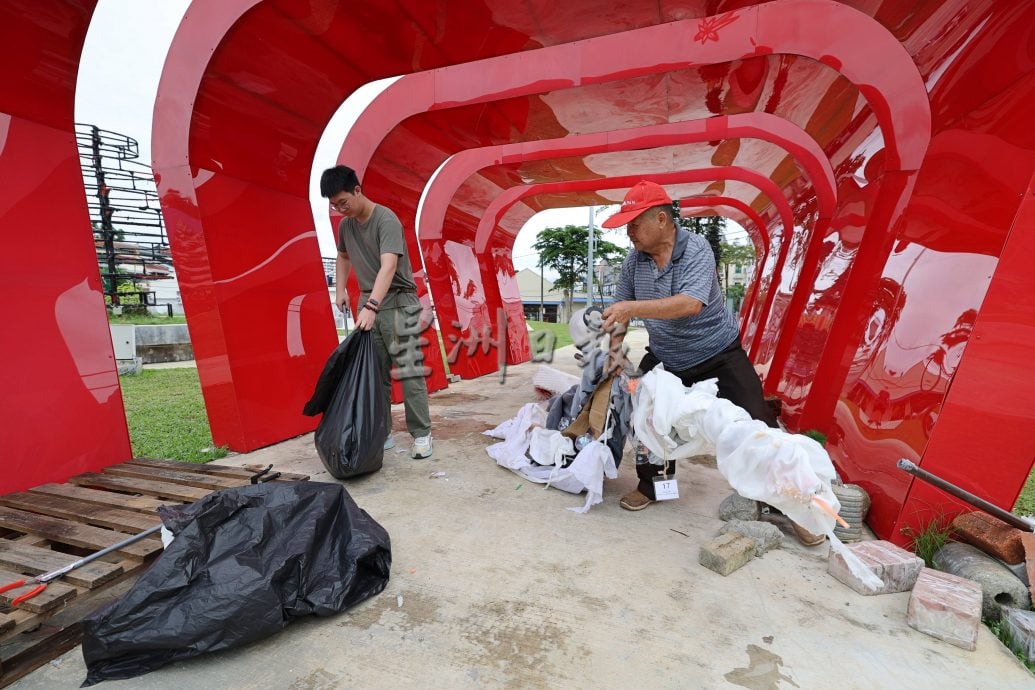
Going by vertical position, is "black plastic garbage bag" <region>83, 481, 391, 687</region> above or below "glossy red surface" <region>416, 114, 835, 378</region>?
below

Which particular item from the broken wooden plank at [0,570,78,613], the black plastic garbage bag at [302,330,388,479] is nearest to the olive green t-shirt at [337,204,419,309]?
the black plastic garbage bag at [302,330,388,479]

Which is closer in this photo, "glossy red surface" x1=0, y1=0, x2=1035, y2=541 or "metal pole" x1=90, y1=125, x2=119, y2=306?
"glossy red surface" x1=0, y1=0, x2=1035, y2=541

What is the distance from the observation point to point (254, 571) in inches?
59.7

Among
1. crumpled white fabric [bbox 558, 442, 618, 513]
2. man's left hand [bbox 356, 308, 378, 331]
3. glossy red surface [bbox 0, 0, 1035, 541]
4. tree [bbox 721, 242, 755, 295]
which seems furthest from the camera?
tree [bbox 721, 242, 755, 295]

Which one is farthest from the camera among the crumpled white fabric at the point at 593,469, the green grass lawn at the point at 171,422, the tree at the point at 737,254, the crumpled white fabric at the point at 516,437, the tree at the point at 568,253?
the tree at the point at 568,253

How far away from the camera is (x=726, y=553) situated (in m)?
2.03

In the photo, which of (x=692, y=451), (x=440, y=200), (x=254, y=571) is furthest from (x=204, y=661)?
(x=440, y=200)

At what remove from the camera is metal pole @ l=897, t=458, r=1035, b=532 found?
1.84 m

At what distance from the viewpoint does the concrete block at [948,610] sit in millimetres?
1578

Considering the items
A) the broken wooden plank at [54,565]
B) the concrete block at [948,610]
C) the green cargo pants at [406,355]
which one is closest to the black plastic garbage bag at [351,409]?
the green cargo pants at [406,355]

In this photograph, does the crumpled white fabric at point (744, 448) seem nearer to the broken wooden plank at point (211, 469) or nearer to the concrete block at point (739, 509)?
the concrete block at point (739, 509)

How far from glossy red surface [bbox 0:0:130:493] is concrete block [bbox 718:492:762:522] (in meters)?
3.64

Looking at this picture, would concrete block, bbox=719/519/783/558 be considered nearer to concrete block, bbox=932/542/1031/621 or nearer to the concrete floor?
the concrete floor

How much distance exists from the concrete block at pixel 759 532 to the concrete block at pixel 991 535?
0.70 metres
